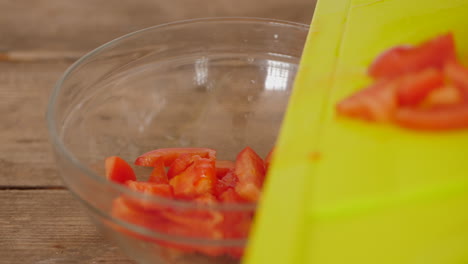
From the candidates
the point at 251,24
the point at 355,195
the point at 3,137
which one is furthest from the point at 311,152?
the point at 3,137

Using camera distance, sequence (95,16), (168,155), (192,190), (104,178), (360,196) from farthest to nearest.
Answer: (95,16) → (168,155) → (192,190) → (104,178) → (360,196)

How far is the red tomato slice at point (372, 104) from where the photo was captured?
34.6 inches

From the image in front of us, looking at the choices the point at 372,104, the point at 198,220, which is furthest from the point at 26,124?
the point at 372,104

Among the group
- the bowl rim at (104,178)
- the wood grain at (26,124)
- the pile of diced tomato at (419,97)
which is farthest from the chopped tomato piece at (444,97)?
the wood grain at (26,124)

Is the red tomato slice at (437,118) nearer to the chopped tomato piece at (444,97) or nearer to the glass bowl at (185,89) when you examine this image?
the chopped tomato piece at (444,97)

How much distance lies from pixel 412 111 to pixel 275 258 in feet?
1.02

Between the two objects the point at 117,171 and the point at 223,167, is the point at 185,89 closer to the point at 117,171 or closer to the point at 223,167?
the point at 223,167

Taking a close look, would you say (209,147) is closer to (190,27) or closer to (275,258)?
(190,27)

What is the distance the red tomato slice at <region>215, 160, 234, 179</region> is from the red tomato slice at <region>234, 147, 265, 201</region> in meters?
0.07

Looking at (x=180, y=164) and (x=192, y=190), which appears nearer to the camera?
(x=192, y=190)

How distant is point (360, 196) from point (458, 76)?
281 millimetres

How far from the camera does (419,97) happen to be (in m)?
0.89

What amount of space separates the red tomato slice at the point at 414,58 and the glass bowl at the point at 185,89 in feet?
1.57

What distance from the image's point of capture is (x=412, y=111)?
2.83 feet
